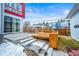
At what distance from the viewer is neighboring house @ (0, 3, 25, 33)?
285cm

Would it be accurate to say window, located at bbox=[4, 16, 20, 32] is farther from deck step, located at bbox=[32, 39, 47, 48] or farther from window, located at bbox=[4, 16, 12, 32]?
deck step, located at bbox=[32, 39, 47, 48]

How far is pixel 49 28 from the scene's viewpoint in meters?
2.89

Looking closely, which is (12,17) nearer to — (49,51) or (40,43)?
(40,43)

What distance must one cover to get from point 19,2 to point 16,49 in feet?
2.68

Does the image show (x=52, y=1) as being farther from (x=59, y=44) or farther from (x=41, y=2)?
(x=59, y=44)

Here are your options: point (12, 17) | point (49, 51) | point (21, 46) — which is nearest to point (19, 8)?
point (12, 17)

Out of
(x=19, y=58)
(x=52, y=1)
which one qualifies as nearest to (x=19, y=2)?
(x=52, y=1)

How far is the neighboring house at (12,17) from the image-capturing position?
2850 millimetres

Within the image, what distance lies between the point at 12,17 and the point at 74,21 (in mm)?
1093

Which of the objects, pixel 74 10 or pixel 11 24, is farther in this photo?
pixel 11 24

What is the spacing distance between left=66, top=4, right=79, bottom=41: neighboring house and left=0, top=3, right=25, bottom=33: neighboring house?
2.72ft

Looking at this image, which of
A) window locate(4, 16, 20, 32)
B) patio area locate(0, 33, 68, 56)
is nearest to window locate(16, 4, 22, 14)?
window locate(4, 16, 20, 32)

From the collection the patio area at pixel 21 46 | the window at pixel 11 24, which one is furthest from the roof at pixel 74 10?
the window at pixel 11 24

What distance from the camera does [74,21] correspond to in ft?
9.24
